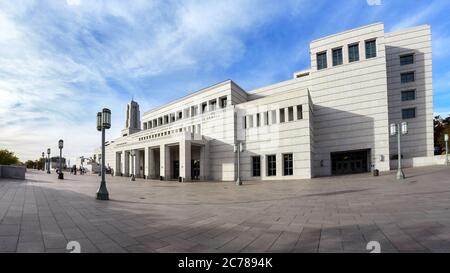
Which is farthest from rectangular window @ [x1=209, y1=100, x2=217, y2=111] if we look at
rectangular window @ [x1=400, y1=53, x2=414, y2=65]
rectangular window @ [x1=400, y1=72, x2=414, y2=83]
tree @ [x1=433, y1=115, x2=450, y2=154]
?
tree @ [x1=433, y1=115, x2=450, y2=154]

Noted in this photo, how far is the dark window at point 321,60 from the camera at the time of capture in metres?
42.3

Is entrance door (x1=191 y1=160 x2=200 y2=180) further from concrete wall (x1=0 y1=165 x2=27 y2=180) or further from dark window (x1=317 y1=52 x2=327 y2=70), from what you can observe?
dark window (x1=317 y1=52 x2=327 y2=70)

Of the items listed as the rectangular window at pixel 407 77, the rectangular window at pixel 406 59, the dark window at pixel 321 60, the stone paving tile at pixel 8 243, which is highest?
the rectangular window at pixel 406 59

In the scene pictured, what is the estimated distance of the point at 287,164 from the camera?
3394 centimetres

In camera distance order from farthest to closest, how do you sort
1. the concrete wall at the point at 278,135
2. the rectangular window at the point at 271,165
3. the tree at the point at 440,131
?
1. the tree at the point at 440,131
2. the rectangular window at the point at 271,165
3. the concrete wall at the point at 278,135

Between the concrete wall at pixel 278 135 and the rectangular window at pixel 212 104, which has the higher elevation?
the rectangular window at pixel 212 104

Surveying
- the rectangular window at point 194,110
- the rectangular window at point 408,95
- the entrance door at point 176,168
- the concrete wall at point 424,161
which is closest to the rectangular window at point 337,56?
the rectangular window at point 408,95

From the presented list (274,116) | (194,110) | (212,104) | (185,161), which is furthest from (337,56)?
(185,161)

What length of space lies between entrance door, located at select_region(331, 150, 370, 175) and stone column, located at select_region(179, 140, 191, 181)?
2279cm

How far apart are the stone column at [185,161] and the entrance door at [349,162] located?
22.8 m

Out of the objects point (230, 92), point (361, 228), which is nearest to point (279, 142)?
point (230, 92)

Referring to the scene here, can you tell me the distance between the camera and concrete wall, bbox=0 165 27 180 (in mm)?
24750

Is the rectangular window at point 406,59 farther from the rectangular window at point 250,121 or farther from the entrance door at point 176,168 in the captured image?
the entrance door at point 176,168
